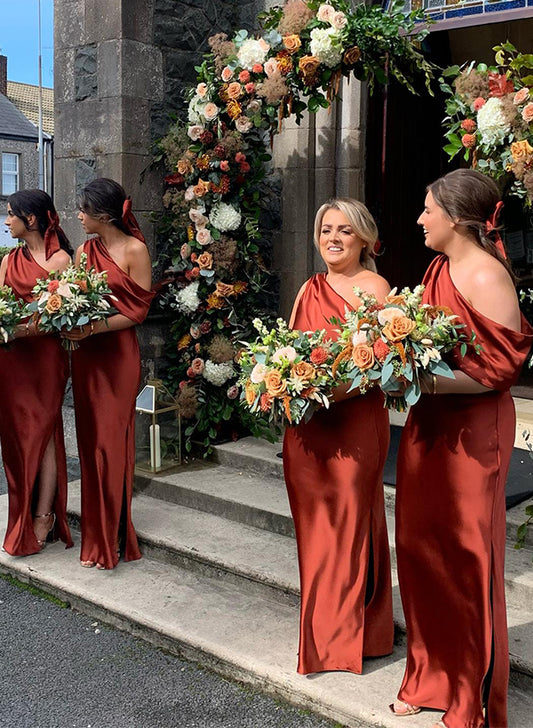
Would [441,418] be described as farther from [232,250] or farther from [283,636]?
[232,250]

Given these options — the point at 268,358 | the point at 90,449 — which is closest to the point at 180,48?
the point at 90,449

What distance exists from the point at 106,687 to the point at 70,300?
82.0 inches

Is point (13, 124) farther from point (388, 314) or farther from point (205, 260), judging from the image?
point (388, 314)

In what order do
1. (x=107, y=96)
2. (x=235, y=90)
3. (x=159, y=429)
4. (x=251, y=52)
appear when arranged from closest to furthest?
(x=251, y=52) → (x=235, y=90) → (x=107, y=96) → (x=159, y=429)

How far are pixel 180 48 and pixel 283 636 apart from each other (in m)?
4.77

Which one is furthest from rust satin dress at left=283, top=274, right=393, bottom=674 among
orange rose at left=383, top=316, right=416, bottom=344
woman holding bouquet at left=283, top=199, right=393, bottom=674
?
orange rose at left=383, top=316, right=416, bottom=344

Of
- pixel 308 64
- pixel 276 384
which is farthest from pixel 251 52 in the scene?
pixel 276 384

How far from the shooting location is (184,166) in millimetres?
6426

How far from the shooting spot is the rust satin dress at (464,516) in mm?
3203

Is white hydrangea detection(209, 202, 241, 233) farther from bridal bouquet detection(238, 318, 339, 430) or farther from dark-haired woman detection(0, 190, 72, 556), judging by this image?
bridal bouquet detection(238, 318, 339, 430)

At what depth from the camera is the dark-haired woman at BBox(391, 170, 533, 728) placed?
3.15 metres

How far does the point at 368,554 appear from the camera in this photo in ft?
12.8

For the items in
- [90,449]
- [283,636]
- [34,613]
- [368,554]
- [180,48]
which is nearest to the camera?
[368,554]

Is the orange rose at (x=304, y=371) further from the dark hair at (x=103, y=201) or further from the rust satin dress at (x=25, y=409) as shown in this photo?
the rust satin dress at (x=25, y=409)
